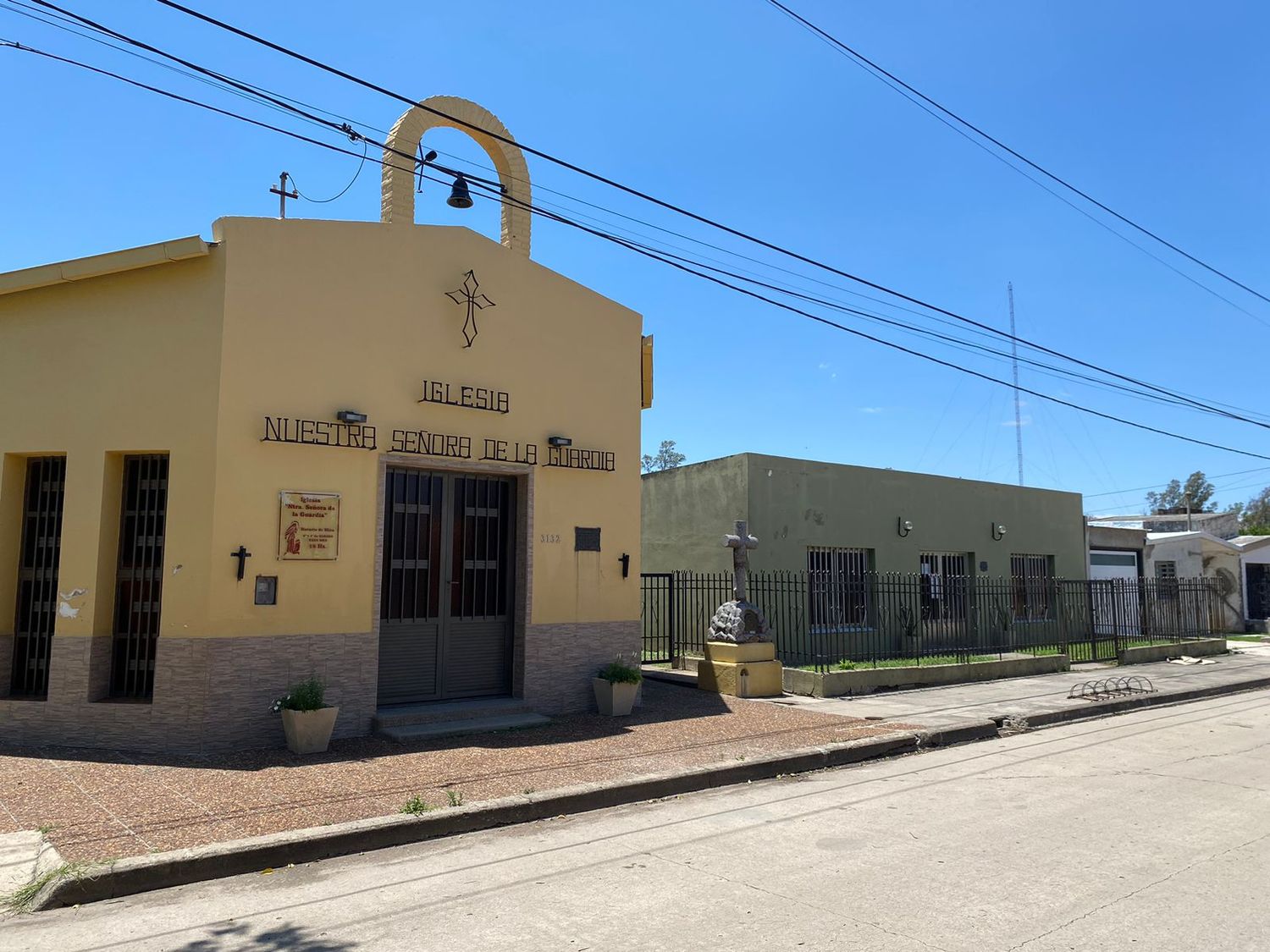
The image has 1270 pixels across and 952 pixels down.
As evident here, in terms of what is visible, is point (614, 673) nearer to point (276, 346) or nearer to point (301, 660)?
point (301, 660)

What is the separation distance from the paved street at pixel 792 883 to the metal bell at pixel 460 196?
6.99 meters

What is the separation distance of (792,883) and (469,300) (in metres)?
7.62

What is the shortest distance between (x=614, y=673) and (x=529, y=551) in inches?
74.0

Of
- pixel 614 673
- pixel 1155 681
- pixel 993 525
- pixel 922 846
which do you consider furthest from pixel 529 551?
pixel 993 525

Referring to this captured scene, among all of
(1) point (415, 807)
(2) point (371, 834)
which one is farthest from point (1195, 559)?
(2) point (371, 834)

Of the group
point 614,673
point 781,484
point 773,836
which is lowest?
point 773,836

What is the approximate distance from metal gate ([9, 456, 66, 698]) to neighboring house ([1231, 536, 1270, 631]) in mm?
32511

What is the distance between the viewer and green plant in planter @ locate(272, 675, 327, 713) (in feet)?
28.7

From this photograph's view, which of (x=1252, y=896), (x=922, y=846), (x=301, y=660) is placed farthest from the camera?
(x=301, y=660)

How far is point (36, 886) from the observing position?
518cm

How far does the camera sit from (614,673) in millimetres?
11172

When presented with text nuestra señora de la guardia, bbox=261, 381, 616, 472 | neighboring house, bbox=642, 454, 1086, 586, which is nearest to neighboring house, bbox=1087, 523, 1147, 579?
neighboring house, bbox=642, 454, 1086, 586

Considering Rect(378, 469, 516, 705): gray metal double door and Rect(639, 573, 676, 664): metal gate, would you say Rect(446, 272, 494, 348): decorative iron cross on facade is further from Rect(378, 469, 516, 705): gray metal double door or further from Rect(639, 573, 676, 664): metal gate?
Rect(639, 573, 676, 664): metal gate

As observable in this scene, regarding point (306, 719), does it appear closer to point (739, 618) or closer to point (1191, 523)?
point (739, 618)
